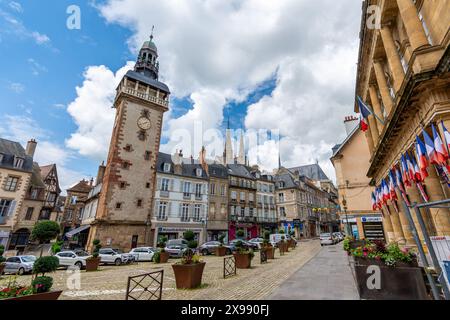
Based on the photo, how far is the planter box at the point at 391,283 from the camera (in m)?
5.13

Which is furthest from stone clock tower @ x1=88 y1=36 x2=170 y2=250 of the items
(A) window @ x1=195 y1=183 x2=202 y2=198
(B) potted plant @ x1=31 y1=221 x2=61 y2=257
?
(B) potted plant @ x1=31 y1=221 x2=61 y2=257

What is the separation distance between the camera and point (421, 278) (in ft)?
16.8

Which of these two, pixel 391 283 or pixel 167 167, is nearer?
pixel 391 283

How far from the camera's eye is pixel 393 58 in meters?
8.55

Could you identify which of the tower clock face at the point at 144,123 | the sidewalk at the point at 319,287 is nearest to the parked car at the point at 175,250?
the sidewalk at the point at 319,287

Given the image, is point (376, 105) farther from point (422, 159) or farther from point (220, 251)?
point (220, 251)

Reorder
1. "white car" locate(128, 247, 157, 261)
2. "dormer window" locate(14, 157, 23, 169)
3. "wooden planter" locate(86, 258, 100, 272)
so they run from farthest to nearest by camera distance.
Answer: "dormer window" locate(14, 157, 23, 169) → "white car" locate(128, 247, 157, 261) → "wooden planter" locate(86, 258, 100, 272)

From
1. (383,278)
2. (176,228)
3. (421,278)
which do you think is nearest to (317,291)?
(383,278)

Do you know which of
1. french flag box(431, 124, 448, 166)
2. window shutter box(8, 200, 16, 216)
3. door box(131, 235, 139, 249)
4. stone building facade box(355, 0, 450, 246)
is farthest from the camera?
window shutter box(8, 200, 16, 216)

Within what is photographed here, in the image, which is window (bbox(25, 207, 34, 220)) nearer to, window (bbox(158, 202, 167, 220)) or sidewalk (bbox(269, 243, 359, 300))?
window (bbox(158, 202, 167, 220))

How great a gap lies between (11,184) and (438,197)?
122 ft

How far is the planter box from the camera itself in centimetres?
513

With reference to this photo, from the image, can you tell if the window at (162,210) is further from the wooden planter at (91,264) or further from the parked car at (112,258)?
the wooden planter at (91,264)

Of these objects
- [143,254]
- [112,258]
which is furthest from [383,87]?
[112,258]
